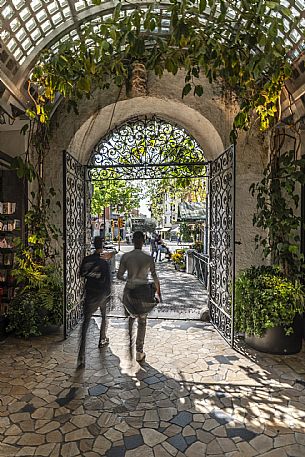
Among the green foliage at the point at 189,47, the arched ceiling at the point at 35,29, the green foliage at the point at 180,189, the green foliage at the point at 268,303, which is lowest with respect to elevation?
the green foliage at the point at 268,303

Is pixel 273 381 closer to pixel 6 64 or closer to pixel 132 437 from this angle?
pixel 132 437

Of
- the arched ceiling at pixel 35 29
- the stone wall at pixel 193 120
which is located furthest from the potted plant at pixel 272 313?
the arched ceiling at pixel 35 29

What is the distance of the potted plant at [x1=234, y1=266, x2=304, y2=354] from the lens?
4.24 meters

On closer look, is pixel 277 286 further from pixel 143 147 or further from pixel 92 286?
pixel 143 147

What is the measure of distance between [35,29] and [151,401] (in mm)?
4436

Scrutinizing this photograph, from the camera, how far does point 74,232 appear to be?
571 centimetres

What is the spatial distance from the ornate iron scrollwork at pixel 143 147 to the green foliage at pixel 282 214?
1.81 meters

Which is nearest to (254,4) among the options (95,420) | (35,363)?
(95,420)

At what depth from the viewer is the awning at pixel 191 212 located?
38.7 feet

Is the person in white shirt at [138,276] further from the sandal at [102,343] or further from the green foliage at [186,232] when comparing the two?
the green foliage at [186,232]

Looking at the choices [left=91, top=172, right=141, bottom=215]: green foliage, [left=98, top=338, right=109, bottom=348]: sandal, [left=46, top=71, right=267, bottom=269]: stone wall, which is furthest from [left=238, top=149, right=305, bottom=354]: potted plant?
[left=91, top=172, right=141, bottom=215]: green foliage

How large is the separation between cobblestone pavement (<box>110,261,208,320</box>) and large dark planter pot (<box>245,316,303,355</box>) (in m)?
1.72

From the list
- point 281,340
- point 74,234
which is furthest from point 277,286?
point 74,234

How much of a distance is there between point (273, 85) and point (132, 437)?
3.68 meters
